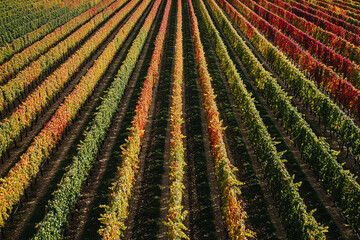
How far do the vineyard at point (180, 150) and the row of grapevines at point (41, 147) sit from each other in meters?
0.08

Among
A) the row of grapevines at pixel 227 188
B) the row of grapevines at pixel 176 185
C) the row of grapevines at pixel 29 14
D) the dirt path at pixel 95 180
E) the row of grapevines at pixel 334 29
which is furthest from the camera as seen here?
the row of grapevines at pixel 29 14

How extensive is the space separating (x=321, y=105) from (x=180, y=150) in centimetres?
1229

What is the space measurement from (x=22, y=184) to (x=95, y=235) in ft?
17.0

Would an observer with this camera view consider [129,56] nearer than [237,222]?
No

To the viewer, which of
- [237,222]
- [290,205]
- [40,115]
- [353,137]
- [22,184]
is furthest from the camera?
[40,115]

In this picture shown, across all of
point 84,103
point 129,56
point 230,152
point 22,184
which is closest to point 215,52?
point 129,56

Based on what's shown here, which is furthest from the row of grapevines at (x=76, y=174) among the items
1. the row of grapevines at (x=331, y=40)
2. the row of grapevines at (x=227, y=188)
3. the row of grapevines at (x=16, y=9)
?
the row of grapevines at (x=16, y=9)

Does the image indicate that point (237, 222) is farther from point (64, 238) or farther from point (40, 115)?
point (40, 115)

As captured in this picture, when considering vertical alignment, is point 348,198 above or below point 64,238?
above

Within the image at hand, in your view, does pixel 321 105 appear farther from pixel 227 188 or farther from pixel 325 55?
pixel 325 55

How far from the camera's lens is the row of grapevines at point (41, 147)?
1653 centimetres

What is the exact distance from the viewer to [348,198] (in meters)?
16.1

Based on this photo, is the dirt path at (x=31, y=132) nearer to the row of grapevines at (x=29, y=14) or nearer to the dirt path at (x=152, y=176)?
the dirt path at (x=152, y=176)

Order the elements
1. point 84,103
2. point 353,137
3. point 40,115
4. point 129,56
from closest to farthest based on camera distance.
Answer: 1. point 353,137
2. point 40,115
3. point 84,103
4. point 129,56
